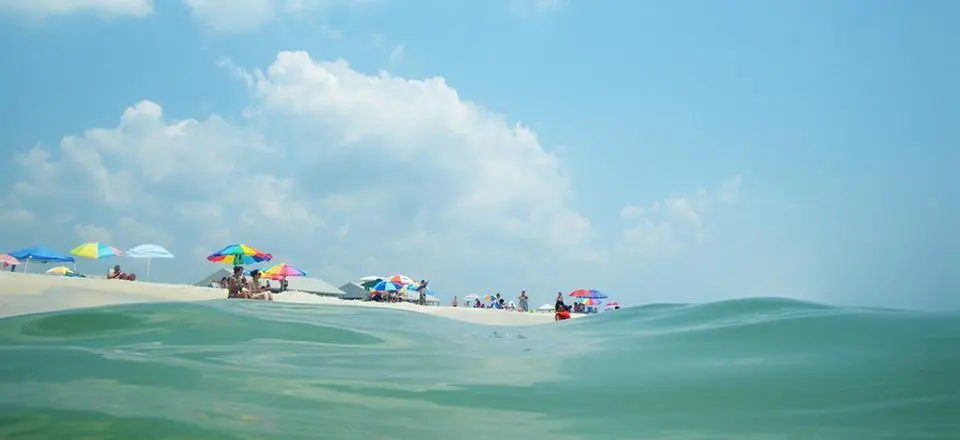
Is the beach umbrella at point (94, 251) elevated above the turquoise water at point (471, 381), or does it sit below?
above

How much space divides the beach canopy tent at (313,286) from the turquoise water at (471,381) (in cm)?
3101

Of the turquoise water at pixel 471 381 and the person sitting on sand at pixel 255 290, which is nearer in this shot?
the turquoise water at pixel 471 381

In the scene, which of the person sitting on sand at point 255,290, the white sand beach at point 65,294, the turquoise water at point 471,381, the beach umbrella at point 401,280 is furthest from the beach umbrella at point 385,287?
the turquoise water at point 471,381

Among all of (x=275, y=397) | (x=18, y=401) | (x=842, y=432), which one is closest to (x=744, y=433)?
(x=842, y=432)

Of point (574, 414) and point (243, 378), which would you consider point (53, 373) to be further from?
point (574, 414)

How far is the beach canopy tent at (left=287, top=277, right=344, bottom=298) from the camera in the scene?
38906 millimetres

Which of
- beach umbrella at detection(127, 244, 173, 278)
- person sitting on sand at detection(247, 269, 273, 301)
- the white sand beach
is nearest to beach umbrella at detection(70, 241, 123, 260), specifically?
beach umbrella at detection(127, 244, 173, 278)

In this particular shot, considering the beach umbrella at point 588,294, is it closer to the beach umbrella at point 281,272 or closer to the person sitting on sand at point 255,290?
the beach umbrella at point 281,272

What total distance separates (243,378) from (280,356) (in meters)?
1.27

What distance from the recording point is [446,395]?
445cm

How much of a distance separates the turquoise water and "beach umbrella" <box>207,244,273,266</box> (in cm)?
1852

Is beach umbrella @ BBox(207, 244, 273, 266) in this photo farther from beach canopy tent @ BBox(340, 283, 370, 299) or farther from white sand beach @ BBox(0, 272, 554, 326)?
beach canopy tent @ BBox(340, 283, 370, 299)

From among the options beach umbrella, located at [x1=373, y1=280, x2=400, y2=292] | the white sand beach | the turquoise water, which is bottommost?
the turquoise water

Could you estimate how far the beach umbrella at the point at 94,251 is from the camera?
27.7 m
